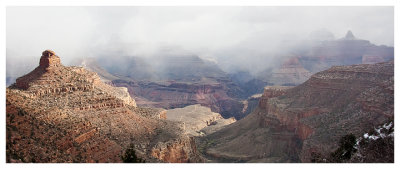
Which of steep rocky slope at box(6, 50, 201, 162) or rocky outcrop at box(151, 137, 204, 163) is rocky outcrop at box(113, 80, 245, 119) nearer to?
rocky outcrop at box(151, 137, 204, 163)

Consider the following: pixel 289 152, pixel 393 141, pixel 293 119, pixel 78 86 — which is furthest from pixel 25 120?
pixel 293 119

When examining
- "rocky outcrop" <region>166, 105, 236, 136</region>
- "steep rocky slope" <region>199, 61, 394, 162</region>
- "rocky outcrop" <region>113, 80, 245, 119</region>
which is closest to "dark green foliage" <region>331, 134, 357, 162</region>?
"steep rocky slope" <region>199, 61, 394, 162</region>

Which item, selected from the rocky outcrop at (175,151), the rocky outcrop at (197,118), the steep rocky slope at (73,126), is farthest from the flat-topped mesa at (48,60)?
the rocky outcrop at (197,118)

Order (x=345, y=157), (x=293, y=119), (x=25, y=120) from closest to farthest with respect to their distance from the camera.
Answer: (x=25, y=120)
(x=345, y=157)
(x=293, y=119)

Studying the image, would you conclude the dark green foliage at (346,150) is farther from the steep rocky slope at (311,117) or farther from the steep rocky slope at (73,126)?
the steep rocky slope at (73,126)

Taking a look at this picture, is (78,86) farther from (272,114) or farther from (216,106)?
(216,106)

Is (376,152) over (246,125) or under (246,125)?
over
